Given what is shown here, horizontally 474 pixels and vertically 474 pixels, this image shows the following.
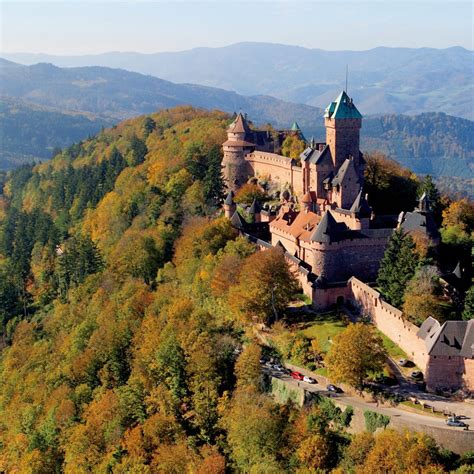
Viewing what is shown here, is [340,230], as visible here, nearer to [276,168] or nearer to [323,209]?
[323,209]

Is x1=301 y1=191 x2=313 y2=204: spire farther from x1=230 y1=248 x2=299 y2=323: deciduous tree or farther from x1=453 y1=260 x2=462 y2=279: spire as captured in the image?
x1=453 y1=260 x2=462 y2=279: spire

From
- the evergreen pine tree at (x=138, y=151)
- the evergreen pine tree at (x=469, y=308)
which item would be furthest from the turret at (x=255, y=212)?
the evergreen pine tree at (x=138, y=151)

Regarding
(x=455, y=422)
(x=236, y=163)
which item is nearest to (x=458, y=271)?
(x=455, y=422)

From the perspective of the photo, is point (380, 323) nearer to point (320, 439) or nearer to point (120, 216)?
point (320, 439)

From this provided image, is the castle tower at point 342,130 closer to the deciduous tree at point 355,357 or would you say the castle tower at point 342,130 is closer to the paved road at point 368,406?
the paved road at point 368,406

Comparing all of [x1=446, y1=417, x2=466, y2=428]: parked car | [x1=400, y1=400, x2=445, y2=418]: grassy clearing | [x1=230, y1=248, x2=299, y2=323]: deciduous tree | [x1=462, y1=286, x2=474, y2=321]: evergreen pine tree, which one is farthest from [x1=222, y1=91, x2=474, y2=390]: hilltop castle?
[x1=446, y1=417, x2=466, y2=428]: parked car

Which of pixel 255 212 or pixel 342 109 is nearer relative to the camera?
pixel 342 109
